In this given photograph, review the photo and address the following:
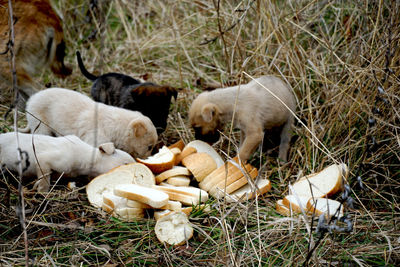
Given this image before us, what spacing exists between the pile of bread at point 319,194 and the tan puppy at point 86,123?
5.66 ft

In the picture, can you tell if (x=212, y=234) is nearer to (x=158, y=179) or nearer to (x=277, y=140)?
(x=158, y=179)

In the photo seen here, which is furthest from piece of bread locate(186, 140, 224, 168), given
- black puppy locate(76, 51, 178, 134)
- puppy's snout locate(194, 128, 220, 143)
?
black puppy locate(76, 51, 178, 134)

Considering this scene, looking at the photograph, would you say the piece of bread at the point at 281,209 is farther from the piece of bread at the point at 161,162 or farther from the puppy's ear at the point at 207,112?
the puppy's ear at the point at 207,112

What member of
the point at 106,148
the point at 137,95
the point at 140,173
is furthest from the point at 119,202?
the point at 137,95

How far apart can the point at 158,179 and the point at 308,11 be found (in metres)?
3.41

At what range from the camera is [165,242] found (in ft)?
11.1

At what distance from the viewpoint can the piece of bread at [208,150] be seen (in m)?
4.76

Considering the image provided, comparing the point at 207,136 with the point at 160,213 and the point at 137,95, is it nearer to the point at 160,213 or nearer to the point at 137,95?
the point at 137,95

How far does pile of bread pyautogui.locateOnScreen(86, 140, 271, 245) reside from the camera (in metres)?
3.57

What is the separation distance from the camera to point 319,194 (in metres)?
4.04

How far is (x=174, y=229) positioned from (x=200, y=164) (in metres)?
1.02

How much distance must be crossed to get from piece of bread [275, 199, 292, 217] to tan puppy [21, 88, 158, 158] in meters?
1.65

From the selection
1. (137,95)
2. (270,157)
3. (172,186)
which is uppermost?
(137,95)

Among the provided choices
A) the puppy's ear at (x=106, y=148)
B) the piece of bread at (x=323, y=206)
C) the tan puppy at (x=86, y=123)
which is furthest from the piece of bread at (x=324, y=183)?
the puppy's ear at (x=106, y=148)
